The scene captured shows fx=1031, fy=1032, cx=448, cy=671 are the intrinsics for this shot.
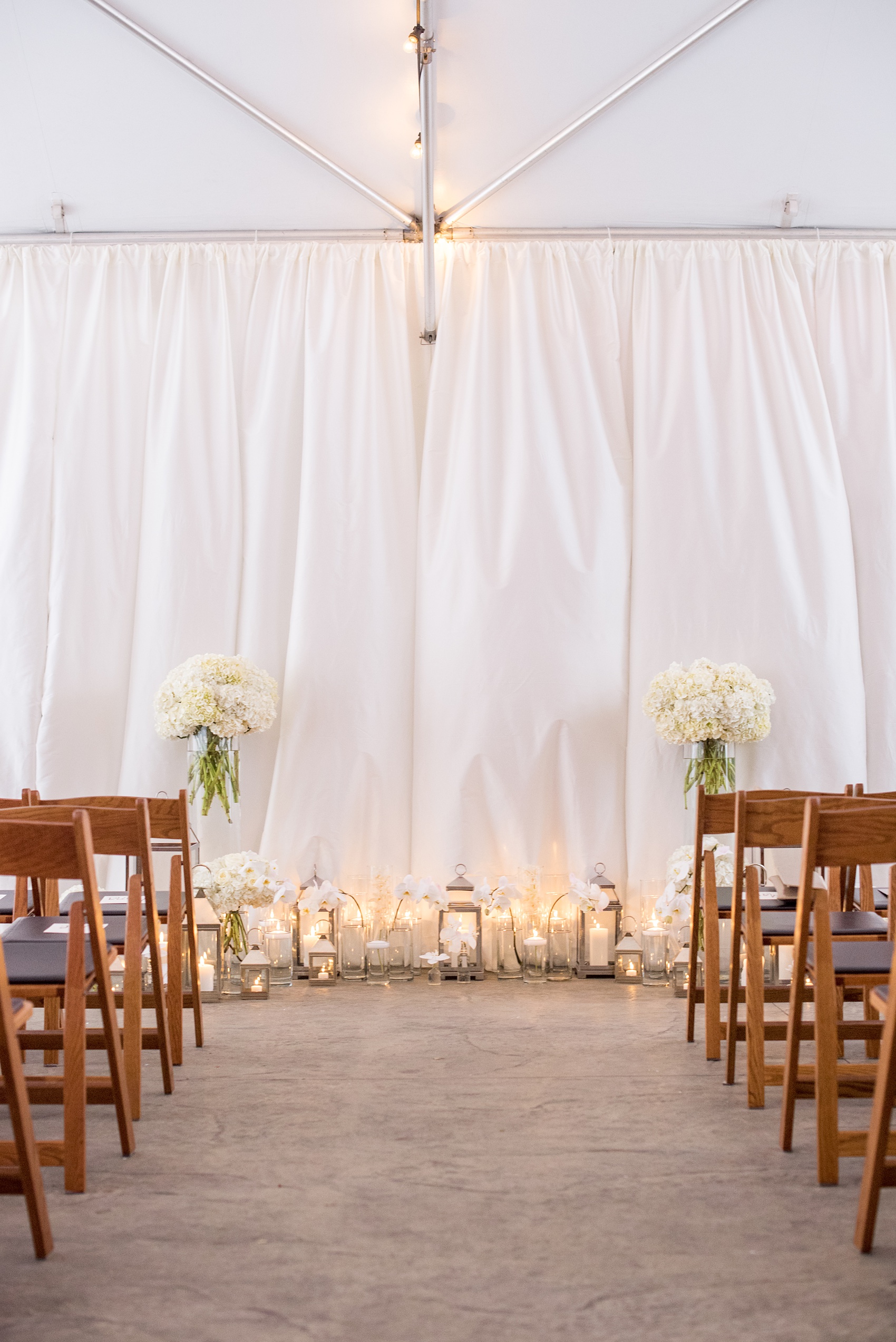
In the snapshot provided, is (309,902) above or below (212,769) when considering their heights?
below

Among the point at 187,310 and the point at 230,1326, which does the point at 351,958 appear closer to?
the point at 230,1326

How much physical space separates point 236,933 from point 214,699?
96 cm

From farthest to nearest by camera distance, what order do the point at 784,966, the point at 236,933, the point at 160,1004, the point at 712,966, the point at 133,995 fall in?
1. the point at 236,933
2. the point at 784,966
3. the point at 712,966
4. the point at 160,1004
5. the point at 133,995

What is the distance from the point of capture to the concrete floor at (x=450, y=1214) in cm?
177

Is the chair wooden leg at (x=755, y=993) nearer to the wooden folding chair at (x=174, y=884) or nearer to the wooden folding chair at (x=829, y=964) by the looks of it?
the wooden folding chair at (x=829, y=964)

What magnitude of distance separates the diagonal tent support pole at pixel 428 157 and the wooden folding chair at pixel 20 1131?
3312mm

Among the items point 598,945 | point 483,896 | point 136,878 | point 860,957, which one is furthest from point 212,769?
point 860,957

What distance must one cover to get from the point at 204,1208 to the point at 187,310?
4.05 meters

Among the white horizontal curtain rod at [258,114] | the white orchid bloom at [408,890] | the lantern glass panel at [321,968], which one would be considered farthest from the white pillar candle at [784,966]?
the white horizontal curtain rod at [258,114]

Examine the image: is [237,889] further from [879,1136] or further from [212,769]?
[879,1136]

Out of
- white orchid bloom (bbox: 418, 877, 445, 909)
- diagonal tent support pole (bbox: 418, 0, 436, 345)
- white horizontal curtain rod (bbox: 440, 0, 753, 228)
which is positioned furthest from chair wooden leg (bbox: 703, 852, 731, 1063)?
white horizontal curtain rod (bbox: 440, 0, 753, 228)

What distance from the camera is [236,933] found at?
417 centimetres

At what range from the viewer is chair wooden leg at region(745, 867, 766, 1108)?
2.66 metres

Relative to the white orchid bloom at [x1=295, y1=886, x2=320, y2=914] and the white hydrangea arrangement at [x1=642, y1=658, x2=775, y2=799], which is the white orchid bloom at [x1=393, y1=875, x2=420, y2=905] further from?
the white hydrangea arrangement at [x1=642, y1=658, x2=775, y2=799]
